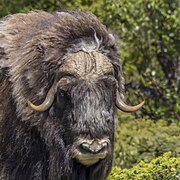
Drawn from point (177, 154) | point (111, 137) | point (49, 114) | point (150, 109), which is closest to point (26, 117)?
point (49, 114)

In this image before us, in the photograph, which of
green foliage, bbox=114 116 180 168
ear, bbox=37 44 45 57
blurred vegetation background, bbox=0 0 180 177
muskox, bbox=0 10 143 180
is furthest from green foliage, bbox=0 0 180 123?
ear, bbox=37 44 45 57

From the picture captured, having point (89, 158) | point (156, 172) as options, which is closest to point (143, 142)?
point (156, 172)

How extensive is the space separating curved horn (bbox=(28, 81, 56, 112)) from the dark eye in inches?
1.7

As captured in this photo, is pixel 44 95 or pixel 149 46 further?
pixel 149 46

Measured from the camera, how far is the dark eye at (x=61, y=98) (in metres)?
7.03

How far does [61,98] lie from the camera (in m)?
7.06

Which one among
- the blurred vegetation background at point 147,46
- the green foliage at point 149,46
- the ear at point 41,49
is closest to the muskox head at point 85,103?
the ear at point 41,49

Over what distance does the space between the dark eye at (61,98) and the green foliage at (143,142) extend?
10.1 feet

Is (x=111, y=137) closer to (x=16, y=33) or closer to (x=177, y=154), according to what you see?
(x=16, y=33)

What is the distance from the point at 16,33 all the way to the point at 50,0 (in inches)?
189

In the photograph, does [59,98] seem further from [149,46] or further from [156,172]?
[149,46]

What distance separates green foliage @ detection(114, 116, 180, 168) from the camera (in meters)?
10.2

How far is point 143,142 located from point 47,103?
→ 11.4ft

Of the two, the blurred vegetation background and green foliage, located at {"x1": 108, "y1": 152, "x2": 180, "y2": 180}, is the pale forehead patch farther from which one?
the blurred vegetation background
